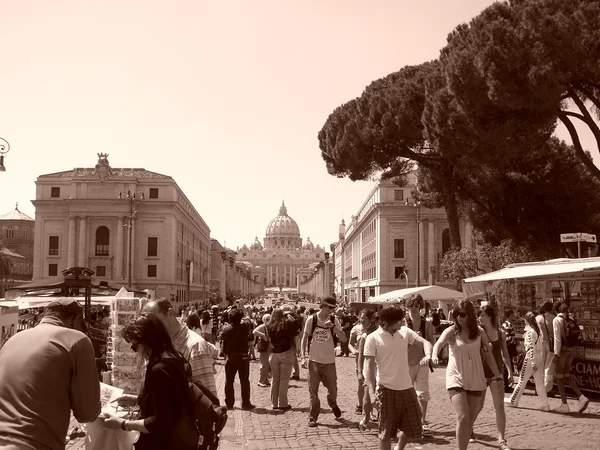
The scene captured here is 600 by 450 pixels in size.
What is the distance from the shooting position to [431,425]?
8953 millimetres

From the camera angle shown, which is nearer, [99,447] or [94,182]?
[99,447]

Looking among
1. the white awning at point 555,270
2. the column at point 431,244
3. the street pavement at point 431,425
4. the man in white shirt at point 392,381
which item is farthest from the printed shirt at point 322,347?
the column at point 431,244

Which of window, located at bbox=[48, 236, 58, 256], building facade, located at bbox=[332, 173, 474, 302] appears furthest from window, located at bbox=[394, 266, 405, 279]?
window, located at bbox=[48, 236, 58, 256]

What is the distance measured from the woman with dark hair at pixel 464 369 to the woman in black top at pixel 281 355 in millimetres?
3783

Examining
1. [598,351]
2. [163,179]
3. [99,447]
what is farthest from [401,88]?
[163,179]

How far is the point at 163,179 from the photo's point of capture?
61.2 meters

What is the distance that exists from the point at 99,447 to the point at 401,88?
24.3 m

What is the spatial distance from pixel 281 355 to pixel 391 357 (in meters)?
3.87

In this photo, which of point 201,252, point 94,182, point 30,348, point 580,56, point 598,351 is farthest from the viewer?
point 201,252

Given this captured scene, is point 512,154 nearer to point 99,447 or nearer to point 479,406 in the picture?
point 479,406

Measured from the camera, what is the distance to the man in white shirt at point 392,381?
20.4 ft

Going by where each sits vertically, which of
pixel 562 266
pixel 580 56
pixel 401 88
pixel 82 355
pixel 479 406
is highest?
pixel 401 88

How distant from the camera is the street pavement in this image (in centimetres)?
768

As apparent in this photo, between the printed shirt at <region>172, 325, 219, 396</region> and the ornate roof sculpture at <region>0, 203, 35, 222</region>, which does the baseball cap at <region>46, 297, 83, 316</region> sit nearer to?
the printed shirt at <region>172, 325, 219, 396</region>
